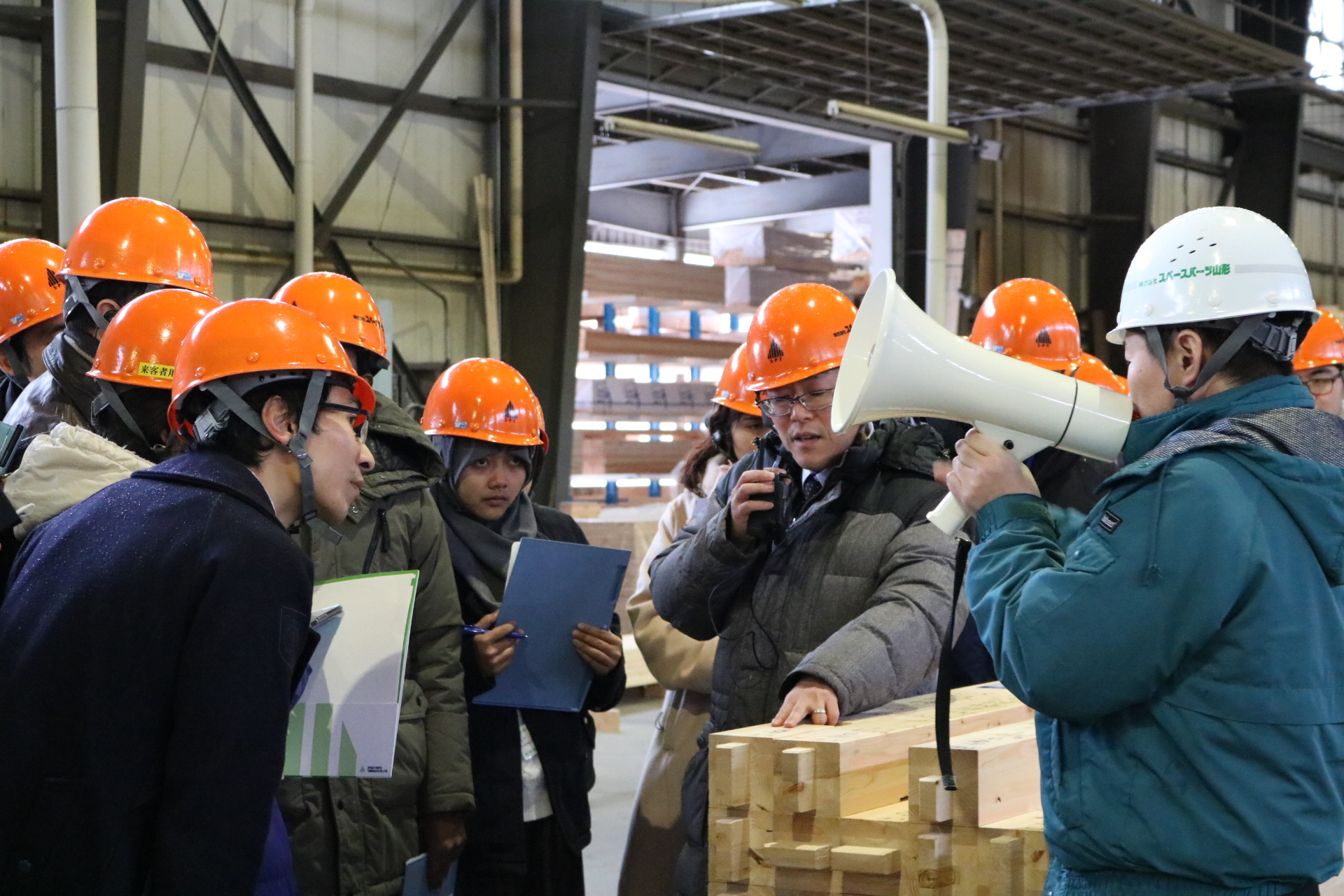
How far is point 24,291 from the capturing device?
421 cm

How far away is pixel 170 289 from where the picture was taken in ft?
10.6

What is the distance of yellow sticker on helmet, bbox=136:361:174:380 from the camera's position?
9.70ft

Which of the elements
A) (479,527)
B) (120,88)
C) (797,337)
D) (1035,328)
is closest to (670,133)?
(120,88)

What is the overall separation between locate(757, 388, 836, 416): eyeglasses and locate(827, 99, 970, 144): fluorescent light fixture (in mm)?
6327

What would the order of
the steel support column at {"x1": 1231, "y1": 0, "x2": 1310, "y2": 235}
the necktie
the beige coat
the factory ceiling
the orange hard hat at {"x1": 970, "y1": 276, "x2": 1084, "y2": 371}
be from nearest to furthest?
the necktie, the beige coat, the orange hard hat at {"x1": 970, "y1": 276, "x2": 1084, "y2": 371}, the factory ceiling, the steel support column at {"x1": 1231, "y1": 0, "x2": 1310, "y2": 235}

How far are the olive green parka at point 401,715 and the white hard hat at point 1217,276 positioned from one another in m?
2.02

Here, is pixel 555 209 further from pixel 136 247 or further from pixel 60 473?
pixel 60 473

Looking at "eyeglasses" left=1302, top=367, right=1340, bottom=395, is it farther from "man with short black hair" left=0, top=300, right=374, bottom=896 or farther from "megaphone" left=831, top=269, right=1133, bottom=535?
"man with short black hair" left=0, top=300, right=374, bottom=896

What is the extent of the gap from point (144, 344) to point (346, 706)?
0.92m

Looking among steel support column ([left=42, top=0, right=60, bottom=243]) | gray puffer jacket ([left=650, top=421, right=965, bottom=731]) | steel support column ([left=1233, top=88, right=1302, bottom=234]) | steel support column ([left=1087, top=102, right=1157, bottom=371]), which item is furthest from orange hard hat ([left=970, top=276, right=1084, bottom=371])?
steel support column ([left=1233, top=88, right=1302, bottom=234])

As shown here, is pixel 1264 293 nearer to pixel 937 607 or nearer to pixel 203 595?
pixel 937 607

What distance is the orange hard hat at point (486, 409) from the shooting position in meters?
4.18

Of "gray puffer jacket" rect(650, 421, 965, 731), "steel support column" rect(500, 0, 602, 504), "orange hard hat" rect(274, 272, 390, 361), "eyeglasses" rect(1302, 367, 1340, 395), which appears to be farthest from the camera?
"steel support column" rect(500, 0, 602, 504)

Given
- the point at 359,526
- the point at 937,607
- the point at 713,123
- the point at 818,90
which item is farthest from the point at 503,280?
the point at 937,607
